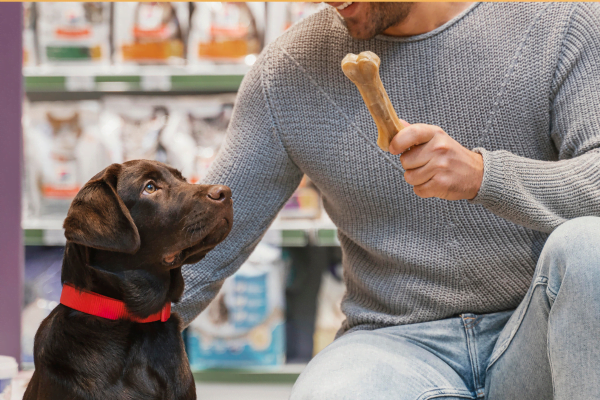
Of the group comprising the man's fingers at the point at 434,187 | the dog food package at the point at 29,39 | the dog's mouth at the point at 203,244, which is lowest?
the dog's mouth at the point at 203,244

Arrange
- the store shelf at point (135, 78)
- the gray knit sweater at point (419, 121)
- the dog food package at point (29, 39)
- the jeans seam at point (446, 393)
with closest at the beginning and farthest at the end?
the jeans seam at point (446, 393), the gray knit sweater at point (419, 121), the store shelf at point (135, 78), the dog food package at point (29, 39)

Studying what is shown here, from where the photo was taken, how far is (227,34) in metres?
1.81

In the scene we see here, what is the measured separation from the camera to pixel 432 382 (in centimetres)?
91

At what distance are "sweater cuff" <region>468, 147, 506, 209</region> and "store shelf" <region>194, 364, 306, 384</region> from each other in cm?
121

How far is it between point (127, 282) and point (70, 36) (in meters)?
1.27

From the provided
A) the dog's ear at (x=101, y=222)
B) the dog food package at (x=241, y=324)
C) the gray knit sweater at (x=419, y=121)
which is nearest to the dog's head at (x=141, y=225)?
the dog's ear at (x=101, y=222)

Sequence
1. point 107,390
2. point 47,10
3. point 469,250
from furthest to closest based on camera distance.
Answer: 1. point 47,10
2. point 469,250
3. point 107,390

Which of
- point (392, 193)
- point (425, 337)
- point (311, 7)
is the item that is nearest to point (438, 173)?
point (392, 193)

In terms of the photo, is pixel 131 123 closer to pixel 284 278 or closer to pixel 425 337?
pixel 284 278

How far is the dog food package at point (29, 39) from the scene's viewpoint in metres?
1.81

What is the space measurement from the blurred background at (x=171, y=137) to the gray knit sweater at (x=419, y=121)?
0.66 m

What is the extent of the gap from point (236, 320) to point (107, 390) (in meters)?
1.11

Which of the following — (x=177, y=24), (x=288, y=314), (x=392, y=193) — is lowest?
(x=288, y=314)

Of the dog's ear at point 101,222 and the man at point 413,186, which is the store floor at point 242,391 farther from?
the dog's ear at point 101,222
